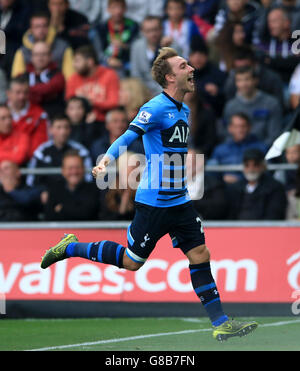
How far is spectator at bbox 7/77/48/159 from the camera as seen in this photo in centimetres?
1362

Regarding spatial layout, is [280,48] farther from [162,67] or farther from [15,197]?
[162,67]

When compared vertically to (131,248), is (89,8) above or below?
above

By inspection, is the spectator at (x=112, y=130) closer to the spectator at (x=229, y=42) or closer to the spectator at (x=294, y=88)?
the spectator at (x=229, y=42)

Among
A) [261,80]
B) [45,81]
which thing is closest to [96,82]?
[45,81]

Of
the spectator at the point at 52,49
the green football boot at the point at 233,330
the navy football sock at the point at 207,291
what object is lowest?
the green football boot at the point at 233,330

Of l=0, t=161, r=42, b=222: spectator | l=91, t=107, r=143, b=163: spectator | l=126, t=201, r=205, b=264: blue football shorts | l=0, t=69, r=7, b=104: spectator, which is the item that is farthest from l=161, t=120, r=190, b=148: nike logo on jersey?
l=0, t=69, r=7, b=104: spectator

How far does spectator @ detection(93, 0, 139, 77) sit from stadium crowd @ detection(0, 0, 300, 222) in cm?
2

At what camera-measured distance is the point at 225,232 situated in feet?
35.7

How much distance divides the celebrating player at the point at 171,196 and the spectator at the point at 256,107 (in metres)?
5.16

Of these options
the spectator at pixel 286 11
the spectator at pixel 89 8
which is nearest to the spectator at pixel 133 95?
the spectator at pixel 286 11

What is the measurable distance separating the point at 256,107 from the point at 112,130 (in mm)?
2301

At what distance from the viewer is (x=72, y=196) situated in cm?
1188

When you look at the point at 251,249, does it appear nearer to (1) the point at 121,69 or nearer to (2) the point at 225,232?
(2) the point at 225,232

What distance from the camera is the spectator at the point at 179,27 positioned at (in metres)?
14.4
